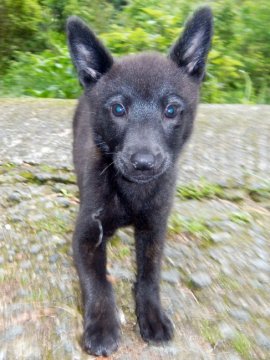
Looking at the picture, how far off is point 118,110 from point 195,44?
609 millimetres

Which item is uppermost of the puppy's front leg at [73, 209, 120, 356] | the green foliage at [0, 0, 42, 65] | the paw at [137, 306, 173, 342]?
the puppy's front leg at [73, 209, 120, 356]

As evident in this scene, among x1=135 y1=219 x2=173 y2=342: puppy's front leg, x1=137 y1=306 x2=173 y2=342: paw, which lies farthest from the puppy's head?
x1=137 y1=306 x2=173 y2=342: paw

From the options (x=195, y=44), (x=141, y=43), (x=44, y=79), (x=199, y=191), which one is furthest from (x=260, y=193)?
(x=44, y=79)

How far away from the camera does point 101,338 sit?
2.46 metres

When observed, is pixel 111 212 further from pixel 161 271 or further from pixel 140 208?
pixel 161 271

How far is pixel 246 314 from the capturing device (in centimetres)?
270

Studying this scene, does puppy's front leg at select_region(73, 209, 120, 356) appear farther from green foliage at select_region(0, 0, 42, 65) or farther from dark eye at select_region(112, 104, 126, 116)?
green foliage at select_region(0, 0, 42, 65)

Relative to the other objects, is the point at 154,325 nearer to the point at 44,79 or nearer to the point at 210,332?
the point at 210,332

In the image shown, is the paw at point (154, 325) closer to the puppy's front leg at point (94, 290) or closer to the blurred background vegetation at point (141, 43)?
the puppy's front leg at point (94, 290)

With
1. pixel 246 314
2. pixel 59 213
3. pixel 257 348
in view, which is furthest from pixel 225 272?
pixel 59 213

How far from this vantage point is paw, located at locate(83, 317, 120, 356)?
2426 mm

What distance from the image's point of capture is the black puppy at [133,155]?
2.58 meters

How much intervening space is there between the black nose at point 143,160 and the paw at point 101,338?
762mm

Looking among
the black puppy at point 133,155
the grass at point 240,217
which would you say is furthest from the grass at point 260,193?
the black puppy at point 133,155
